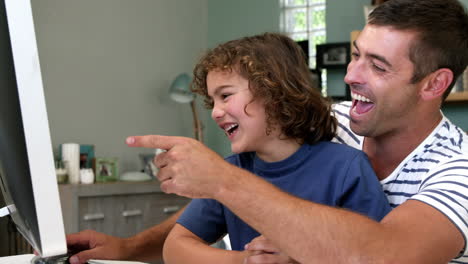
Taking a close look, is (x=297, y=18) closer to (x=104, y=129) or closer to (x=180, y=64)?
(x=180, y=64)

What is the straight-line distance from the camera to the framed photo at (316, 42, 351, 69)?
169 inches

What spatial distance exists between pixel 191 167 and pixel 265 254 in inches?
10.3

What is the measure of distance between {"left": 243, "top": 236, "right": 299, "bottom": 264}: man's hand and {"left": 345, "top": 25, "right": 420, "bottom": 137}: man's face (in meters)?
0.47

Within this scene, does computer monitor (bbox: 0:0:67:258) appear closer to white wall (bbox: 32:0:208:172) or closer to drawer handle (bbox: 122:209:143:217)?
drawer handle (bbox: 122:209:143:217)

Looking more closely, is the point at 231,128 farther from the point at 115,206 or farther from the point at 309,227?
the point at 115,206

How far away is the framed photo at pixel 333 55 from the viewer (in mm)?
4285

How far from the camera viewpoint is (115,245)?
4.48 ft

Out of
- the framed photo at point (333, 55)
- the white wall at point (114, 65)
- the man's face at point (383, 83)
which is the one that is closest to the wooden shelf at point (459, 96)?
the framed photo at point (333, 55)

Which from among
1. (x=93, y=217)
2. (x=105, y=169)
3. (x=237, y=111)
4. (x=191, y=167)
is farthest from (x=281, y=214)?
(x=105, y=169)

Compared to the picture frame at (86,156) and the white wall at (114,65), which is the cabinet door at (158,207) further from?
the white wall at (114,65)

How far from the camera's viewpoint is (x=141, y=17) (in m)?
4.69

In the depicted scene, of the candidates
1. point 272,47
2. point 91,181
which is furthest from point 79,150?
point 272,47

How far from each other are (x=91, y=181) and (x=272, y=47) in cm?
263

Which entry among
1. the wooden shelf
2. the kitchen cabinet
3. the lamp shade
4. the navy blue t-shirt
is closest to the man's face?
the navy blue t-shirt
